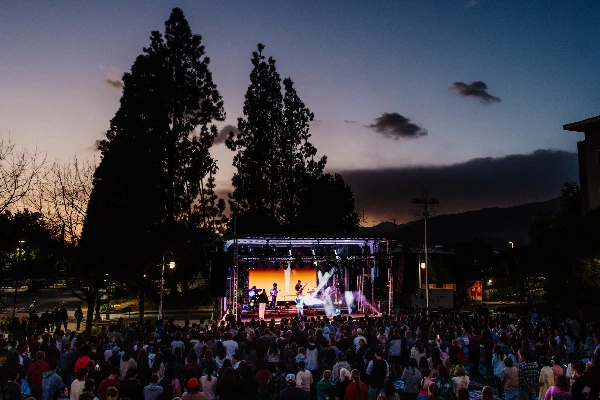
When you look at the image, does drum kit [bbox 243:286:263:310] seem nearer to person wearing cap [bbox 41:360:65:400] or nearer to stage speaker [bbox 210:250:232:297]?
stage speaker [bbox 210:250:232:297]

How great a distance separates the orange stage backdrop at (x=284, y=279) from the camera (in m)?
30.5

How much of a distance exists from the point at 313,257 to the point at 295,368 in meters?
17.1

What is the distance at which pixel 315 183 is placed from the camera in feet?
161

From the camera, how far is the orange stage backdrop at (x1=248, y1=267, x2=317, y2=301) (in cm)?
3053

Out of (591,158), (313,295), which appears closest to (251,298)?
(313,295)

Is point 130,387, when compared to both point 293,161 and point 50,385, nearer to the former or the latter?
point 50,385

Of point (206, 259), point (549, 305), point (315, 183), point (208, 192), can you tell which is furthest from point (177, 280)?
point (549, 305)

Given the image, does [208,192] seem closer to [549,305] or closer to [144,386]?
[549,305]

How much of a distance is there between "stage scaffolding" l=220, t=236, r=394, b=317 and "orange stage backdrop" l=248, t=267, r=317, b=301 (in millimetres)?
604

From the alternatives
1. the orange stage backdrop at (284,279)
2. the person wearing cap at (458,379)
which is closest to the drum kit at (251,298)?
the orange stage backdrop at (284,279)

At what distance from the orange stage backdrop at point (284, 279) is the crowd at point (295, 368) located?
49.6 feet

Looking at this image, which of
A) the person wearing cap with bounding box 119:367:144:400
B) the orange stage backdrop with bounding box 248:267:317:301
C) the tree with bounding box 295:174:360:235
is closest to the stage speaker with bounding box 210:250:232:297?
the orange stage backdrop with bounding box 248:267:317:301

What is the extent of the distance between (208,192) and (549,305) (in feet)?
82.7

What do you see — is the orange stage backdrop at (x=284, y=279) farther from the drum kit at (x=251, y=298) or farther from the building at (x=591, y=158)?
the building at (x=591, y=158)
